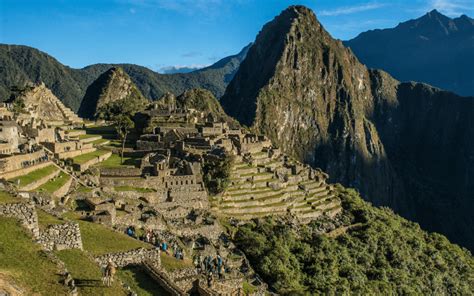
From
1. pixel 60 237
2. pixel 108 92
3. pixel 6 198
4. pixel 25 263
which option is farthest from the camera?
pixel 108 92

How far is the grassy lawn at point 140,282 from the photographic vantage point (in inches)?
673

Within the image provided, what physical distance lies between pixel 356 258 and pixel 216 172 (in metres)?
19.1

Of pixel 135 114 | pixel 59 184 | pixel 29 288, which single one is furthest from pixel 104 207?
pixel 135 114

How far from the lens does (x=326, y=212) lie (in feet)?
206

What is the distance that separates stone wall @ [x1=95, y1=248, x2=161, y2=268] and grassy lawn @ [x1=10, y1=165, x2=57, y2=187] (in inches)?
546

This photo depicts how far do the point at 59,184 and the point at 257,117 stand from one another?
16240 centimetres

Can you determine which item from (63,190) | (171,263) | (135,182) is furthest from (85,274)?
(135,182)

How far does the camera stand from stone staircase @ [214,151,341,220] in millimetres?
50656

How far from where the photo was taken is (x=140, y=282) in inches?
692

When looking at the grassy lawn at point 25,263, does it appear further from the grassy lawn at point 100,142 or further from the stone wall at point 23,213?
the grassy lawn at point 100,142

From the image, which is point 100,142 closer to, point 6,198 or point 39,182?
point 39,182

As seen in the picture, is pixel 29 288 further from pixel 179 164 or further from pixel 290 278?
pixel 179 164

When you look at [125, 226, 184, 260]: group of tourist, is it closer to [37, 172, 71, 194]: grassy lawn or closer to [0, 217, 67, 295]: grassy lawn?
[37, 172, 71, 194]: grassy lawn

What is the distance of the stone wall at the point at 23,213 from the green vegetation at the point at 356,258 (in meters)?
24.4
